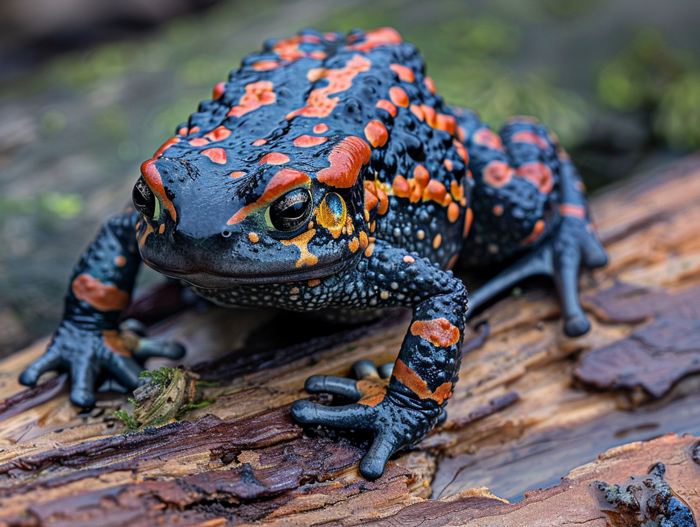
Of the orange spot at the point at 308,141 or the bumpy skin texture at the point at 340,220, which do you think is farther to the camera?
the orange spot at the point at 308,141

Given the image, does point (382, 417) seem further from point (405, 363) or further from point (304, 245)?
point (304, 245)

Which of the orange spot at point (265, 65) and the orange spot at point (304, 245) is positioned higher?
the orange spot at point (265, 65)

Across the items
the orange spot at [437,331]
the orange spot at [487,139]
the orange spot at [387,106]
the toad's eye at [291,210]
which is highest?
the orange spot at [387,106]

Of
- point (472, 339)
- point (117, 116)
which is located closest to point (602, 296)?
point (472, 339)

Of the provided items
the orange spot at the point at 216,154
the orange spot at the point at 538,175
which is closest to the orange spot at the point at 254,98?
the orange spot at the point at 216,154

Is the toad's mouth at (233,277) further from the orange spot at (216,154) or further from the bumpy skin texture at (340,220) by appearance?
the orange spot at (216,154)

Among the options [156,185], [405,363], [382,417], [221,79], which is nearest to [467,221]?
[405,363]
